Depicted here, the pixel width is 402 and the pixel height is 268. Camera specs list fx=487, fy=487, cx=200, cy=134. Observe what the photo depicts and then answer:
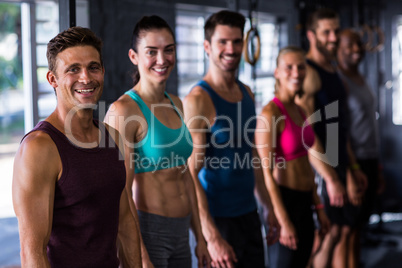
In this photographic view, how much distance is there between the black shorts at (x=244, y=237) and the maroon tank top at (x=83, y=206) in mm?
880

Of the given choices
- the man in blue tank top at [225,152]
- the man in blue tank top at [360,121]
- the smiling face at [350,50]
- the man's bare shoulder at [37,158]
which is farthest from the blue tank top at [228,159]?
→ the smiling face at [350,50]

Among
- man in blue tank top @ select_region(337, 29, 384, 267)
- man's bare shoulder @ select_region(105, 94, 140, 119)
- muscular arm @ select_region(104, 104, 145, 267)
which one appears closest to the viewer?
muscular arm @ select_region(104, 104, 145, 267)

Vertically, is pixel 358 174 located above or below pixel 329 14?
below

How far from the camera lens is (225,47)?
2275 millimetres

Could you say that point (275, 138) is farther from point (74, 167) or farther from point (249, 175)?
point (74, 167)

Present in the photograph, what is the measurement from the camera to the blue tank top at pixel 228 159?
7.34 feet

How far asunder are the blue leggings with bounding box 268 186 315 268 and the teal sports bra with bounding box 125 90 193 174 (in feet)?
3.16

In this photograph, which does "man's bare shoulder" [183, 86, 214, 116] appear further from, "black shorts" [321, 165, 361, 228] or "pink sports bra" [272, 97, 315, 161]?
"black shorts" [321, 165, 361, 228]

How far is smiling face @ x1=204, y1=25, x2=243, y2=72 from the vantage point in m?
2.28

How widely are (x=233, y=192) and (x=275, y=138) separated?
435mm

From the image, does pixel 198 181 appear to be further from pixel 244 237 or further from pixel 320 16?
pixel 320 16

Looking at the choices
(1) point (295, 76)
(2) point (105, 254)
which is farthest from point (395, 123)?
(2) point (105, 254)

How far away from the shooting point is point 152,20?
192cm

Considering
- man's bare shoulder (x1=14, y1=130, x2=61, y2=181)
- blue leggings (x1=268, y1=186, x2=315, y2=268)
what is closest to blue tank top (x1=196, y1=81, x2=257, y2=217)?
blue leggings (x1=268, y1=186, x2=315, y2=268)
